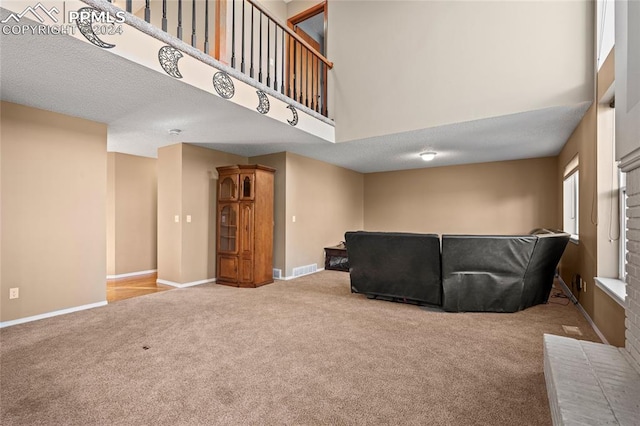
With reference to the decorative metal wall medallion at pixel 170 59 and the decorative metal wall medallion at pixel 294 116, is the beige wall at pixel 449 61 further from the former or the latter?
the decorative metal wall medallion at pixel 170 59

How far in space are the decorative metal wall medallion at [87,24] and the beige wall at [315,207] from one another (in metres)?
3.52

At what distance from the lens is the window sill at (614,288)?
7.23 feet

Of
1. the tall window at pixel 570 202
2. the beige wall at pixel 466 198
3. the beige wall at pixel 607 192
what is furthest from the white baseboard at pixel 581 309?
the beige wall at pixel 466 198

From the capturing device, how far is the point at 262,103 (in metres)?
3.48

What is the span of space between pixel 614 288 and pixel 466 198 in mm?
4379

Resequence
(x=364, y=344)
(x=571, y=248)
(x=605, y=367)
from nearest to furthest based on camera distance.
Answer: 1. (x=605, y=367)
2. (x=364, y=344)
3. (x=571, y=248)

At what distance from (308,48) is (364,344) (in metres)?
3.76

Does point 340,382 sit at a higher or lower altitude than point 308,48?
lower

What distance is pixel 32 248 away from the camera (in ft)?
10.8

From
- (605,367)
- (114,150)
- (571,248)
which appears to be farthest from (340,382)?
(114,150)

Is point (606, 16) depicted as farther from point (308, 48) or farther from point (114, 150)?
point (114, 150)

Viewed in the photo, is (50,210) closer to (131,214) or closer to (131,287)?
(131,287)

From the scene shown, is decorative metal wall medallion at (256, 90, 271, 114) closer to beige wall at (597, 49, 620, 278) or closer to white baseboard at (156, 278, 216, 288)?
white baseboard at (156, 278, 216, 288)

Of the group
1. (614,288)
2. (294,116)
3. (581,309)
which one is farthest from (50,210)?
(581,309)
